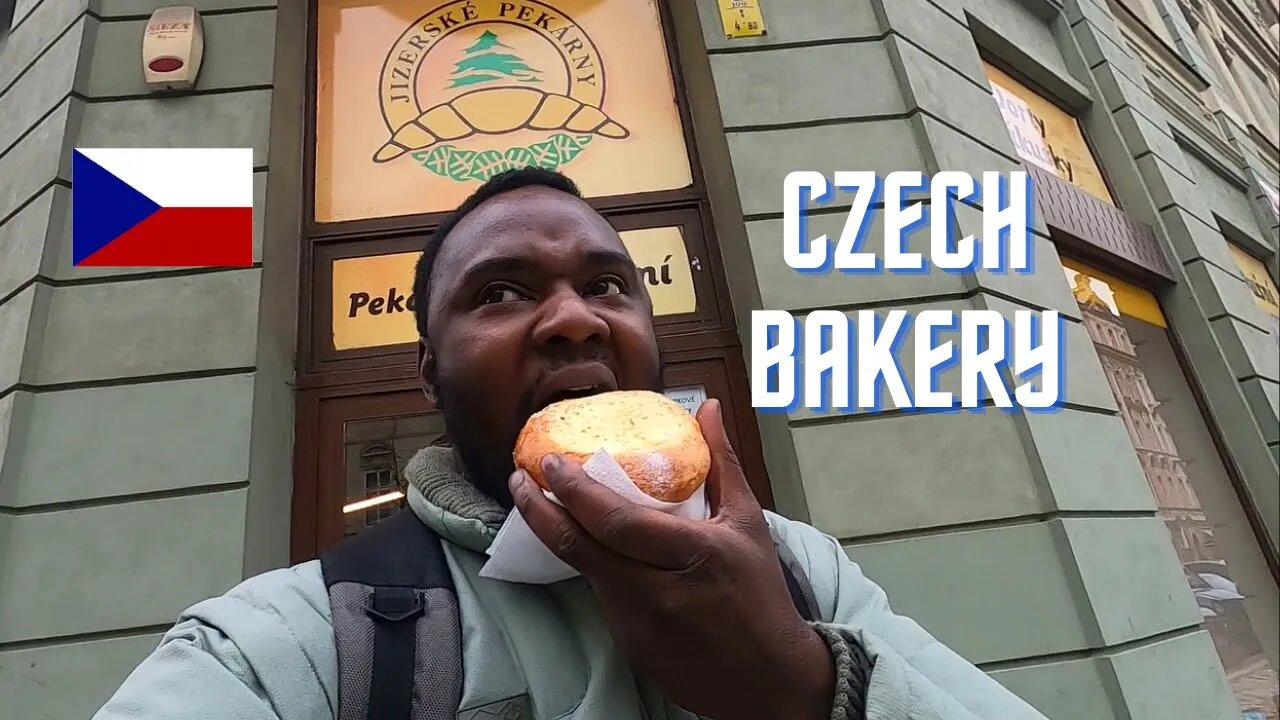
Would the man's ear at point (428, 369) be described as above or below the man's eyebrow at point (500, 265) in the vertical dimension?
below

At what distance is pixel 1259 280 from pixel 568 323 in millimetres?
9216

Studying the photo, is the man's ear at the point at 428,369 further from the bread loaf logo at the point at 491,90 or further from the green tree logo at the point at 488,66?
the green tree logo at the point at 488,66

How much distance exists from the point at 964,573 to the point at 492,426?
215 cm

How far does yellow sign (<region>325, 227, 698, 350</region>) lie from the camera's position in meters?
3.02

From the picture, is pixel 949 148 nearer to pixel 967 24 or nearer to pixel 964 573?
pixel 967 24

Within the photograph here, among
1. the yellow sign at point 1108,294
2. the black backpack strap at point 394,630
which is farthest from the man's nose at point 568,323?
the yellow sign at point 1108,294

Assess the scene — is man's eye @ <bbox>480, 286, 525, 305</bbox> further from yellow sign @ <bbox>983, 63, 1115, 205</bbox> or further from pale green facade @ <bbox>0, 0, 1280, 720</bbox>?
yellow sign @ <bbox>983, 63, 1115, 205</bbox>

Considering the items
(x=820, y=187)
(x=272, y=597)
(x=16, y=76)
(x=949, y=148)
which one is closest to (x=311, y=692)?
(x=272, y=597)

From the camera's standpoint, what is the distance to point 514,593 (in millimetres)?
1101

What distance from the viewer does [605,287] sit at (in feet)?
4.79

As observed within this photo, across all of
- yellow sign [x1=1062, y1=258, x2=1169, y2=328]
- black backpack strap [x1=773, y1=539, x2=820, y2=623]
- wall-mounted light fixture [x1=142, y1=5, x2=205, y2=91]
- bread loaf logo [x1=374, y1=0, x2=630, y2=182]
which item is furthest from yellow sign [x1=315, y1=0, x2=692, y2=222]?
yellow sign [x1=1062, y1=258, x2=1169, y2=328]

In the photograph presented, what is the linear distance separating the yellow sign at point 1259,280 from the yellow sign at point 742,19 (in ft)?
21.1

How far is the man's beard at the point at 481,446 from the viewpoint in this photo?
1.28 metres

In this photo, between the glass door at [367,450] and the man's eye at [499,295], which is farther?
the glass door at [367,450]
